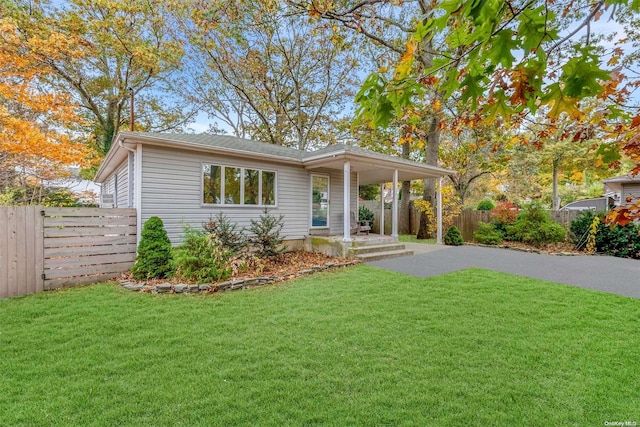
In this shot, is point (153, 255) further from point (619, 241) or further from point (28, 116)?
point (619, 241)

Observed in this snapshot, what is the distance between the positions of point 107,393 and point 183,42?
55.3ft

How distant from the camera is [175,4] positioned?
1273cm

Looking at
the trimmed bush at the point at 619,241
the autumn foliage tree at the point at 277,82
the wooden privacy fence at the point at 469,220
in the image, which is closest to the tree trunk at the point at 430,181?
the wooden privacy fence at the point at 469,220

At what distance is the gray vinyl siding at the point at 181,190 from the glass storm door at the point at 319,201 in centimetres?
133

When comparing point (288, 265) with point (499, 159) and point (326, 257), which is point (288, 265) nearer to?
point (326, 257)

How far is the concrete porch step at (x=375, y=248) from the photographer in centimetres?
813

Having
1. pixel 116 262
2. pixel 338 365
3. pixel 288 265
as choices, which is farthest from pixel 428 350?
pixel 116 262

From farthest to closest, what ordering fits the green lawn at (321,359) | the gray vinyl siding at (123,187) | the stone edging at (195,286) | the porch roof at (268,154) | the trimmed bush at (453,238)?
the trimmed bush at (453,238), the gray vinyl siding at (123,187), the porch roof at (268,154), the stone edging at (195,286), the green lawn at (321,359)

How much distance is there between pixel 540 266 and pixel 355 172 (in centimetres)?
619

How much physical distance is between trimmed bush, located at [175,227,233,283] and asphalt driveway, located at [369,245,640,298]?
3.73 meters

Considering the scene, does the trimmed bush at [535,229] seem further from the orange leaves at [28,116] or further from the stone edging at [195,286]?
the orange leaves at [28,116]

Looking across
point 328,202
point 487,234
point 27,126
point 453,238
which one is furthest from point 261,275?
point 27,126

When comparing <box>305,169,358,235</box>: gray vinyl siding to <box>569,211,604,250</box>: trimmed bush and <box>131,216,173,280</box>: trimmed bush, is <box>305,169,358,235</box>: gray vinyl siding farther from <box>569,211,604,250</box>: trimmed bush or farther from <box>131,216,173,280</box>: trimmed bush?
<box>569,211,604,250</box>: trimmed bush

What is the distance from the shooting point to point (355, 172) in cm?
1080
